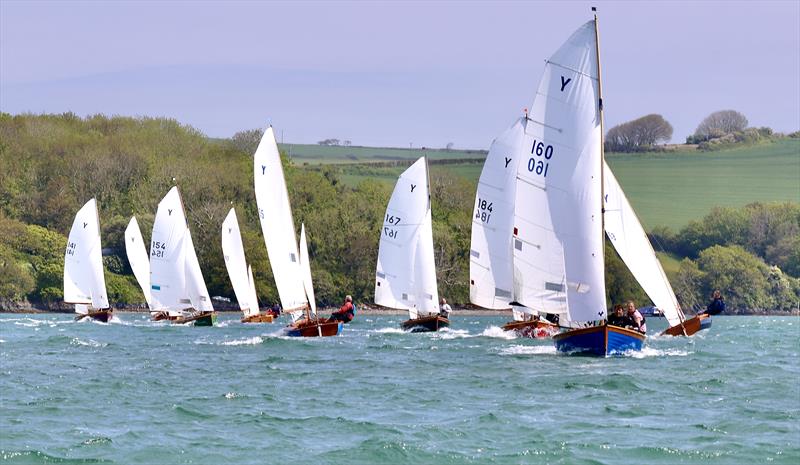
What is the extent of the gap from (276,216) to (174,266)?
22.2m

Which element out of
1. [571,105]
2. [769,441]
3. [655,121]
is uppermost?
[655,121]

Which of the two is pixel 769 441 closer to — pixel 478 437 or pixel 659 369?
pixel 478 437

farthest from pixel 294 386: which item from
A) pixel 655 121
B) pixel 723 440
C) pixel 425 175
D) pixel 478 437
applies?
pixel 655 121

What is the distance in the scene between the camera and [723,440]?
24.2 metres

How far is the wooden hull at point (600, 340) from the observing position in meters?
38.8

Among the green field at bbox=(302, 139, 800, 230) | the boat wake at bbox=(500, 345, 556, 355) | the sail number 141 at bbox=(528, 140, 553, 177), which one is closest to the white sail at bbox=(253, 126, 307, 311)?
the boat wake at bbox=(500, 345, 556, 355)

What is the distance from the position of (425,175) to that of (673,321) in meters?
13.6

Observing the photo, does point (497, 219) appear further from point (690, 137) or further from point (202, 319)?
point (690, 137)

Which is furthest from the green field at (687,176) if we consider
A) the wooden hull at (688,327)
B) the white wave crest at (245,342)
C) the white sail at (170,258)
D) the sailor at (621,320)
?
the sailor at (621,320)

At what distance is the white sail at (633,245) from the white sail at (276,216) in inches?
426

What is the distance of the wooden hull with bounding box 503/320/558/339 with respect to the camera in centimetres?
5197

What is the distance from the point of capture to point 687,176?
156 meters

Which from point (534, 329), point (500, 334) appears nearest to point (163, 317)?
point (500, 334)

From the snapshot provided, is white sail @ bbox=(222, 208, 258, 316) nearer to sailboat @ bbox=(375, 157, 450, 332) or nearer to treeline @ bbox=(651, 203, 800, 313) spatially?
sailboat @ bbox=(375, 157, 450, 332)
